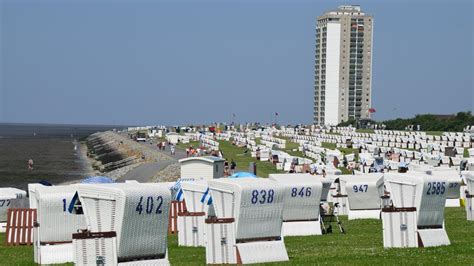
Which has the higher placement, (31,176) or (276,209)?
(276,209)

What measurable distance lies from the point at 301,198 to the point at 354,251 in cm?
470

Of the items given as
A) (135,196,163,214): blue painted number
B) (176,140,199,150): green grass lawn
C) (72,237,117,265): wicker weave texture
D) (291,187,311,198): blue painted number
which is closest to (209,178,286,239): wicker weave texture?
(135,196,163,214): blue painted number

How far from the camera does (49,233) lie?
66.8ft

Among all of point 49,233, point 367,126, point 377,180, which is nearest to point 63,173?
point 377,180

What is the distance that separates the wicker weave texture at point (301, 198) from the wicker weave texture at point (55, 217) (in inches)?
214

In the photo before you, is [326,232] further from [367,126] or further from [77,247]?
[367,126]

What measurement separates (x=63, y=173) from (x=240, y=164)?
1961 cm

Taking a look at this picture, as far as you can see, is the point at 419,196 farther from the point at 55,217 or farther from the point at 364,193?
the point at 364,193

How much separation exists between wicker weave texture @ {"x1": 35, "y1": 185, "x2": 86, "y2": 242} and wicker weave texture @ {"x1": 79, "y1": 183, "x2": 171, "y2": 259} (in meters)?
4.38

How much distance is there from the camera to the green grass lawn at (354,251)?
17.8 metres

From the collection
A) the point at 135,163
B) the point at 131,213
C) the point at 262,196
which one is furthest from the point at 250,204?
the point at 135,163

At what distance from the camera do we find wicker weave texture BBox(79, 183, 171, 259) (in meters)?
15.5

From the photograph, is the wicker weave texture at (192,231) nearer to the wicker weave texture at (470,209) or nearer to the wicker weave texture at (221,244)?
the wicker weave texture at (221,244)

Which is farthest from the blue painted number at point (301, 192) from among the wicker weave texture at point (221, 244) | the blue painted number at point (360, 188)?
the wicker weave texture at point (221, 244)
